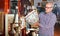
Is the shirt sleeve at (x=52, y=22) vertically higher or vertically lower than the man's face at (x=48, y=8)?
lower

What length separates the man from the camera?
120cm

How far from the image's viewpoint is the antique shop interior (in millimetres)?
1215

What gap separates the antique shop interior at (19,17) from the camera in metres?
1.21

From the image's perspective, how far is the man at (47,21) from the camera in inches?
47.3

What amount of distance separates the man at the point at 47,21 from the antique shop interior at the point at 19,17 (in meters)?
0.03

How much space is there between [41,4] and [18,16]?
18 centimetres

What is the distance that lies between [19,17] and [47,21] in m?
0.20

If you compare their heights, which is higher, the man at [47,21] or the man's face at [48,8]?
the man's face at [48,8]

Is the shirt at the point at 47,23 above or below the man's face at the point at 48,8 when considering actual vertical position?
below

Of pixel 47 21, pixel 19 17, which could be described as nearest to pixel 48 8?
pixel 47 21

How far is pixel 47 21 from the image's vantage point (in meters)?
1.21

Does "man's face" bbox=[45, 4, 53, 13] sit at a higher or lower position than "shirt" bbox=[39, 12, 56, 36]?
higher

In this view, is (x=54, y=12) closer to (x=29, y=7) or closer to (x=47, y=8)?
(x=47, y=8)

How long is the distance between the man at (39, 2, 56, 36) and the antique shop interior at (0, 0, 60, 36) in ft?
0.08
